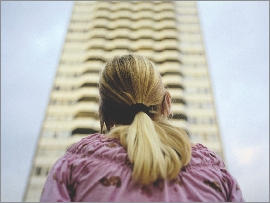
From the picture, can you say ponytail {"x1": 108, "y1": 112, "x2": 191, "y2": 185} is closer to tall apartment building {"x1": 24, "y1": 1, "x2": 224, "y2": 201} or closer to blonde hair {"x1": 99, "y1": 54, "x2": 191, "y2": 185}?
blonde hair {"x1": 99, "y1": 54, "x2": 191, "y2": 185}

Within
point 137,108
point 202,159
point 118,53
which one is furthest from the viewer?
point 118,53

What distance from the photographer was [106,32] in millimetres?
42125

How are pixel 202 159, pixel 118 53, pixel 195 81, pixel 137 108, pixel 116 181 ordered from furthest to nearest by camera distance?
1. pixel 118 53
2. pixel 195 81
3. pixel 137 108
4. pixel 202 159
5. pixel 116 181

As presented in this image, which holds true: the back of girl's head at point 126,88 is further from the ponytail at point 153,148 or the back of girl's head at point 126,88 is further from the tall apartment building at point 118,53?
the tall apartment building at point 118,53

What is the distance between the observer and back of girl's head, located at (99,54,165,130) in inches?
67.9

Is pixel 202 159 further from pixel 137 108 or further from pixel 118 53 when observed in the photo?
pixel 118 53

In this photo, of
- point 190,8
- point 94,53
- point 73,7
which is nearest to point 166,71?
point 94,53

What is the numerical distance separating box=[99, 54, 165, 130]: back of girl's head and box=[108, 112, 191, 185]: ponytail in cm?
15

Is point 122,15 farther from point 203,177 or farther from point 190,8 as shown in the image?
point 203,177

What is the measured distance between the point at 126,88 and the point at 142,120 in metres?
0.25

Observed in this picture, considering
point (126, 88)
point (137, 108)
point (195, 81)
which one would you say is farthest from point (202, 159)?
point (195, 81)

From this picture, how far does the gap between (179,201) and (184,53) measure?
40902 mm

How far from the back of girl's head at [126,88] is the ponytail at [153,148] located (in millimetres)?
152

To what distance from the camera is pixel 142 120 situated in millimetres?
1606
